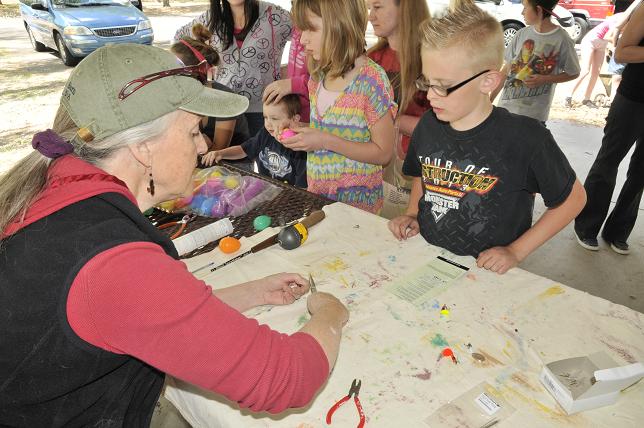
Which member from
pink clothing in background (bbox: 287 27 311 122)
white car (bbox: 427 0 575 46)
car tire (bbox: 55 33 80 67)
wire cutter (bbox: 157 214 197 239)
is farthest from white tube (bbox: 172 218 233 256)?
white car (bbox: 427 0 575 46)

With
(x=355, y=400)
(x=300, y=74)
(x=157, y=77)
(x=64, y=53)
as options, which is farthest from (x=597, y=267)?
(x=64, y=53)

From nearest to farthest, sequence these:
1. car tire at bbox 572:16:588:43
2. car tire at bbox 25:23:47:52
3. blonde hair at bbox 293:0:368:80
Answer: blonde hair at bbox 293:0:368:80 < car tire at bbox 25:23:47:52 < car tire at bbox 572:16:588:43

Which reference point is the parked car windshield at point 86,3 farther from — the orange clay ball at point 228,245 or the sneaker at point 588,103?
the sneaker at point 588,103

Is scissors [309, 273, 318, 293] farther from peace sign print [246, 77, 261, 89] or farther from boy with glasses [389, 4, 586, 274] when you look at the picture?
peace sign print [246, 77, 261, 89]

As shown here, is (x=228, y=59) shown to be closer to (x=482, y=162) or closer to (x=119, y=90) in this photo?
(x=482, y=162)

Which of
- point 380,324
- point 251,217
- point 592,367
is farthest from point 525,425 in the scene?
point 251,217

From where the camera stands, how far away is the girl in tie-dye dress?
6.20 ft

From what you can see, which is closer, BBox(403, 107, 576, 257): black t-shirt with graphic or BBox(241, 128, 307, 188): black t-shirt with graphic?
BBox(403, 107, 576, 257): black t-shirt with graphic

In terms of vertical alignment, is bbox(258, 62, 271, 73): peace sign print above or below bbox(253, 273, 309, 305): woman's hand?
above

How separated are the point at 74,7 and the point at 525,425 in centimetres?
801

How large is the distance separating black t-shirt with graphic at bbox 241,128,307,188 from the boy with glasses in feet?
3.26

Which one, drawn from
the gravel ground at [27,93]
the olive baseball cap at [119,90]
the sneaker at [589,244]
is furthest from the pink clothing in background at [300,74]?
the gravel ground at [27,93]

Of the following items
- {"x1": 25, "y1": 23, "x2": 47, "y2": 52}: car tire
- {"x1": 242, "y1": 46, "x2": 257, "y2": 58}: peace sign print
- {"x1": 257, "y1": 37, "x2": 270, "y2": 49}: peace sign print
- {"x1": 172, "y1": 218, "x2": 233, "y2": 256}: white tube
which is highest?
{"x1": 257, "y1": 37, "x2": 270, "y2": 49}: peace sign print

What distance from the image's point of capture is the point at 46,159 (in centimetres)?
94
